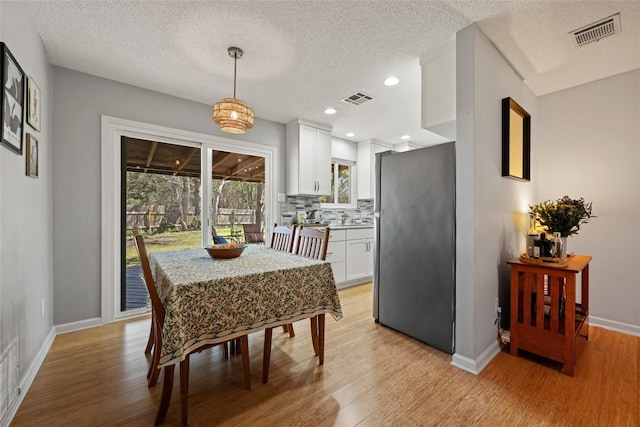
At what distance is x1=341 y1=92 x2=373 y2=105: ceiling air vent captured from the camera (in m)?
3.12

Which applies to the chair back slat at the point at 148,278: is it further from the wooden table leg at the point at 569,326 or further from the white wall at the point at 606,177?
the white wall at the point at 606,177

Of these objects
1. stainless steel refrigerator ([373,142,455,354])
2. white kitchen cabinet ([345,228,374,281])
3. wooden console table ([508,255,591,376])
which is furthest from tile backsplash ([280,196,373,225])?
wooden console table ([508,255,591,376])

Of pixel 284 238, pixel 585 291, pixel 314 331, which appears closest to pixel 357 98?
pixel 284 238

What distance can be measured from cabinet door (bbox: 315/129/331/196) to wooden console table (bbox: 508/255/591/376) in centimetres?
268

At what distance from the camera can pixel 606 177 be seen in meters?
2.70

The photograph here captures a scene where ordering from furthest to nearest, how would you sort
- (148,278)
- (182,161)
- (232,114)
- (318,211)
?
1. (318,211)
2. (182,161)
3. (232,114)
4. (148,278)

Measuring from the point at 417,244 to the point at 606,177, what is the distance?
2056mm

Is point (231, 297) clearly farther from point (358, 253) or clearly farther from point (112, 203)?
point (358, 253)

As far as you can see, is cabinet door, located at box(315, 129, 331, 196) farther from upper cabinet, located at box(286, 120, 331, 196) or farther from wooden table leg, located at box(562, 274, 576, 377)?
wooden table leg, located at box(562, 274, 576, 377)

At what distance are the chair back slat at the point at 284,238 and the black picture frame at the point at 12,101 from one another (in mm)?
1864

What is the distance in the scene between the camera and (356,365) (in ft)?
6.63

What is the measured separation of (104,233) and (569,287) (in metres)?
3.91

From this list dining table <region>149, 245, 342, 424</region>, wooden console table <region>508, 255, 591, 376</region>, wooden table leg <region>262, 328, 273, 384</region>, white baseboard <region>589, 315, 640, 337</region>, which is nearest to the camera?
dining table <region>149, 245, 342, 424</region>

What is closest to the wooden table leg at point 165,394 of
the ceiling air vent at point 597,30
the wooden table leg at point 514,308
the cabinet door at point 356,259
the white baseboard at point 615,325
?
the wooden table leg at point 514,308
